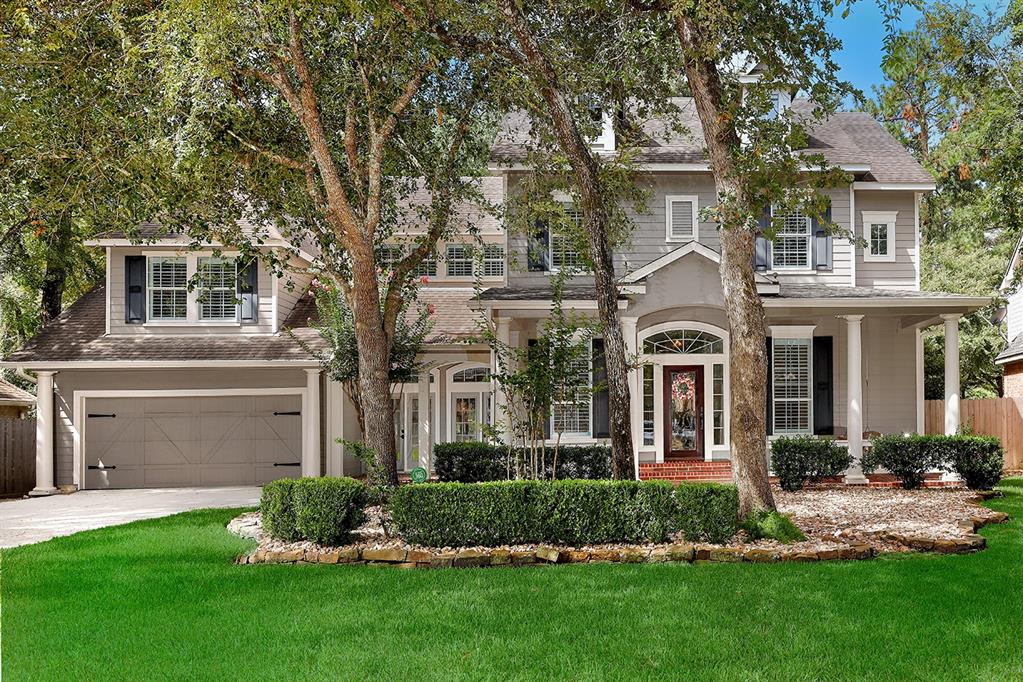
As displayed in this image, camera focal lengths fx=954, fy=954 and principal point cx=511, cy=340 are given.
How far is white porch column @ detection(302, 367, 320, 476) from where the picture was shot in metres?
19.2

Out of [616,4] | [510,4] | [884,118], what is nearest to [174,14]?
[510,4]

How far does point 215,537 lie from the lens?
452 inches

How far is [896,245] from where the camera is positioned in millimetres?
19031

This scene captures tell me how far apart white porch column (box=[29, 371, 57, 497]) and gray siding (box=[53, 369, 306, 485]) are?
41 cm

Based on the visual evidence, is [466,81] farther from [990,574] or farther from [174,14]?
[990,574]

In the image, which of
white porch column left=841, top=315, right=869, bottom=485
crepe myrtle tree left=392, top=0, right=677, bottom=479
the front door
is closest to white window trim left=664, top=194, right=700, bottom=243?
the front door

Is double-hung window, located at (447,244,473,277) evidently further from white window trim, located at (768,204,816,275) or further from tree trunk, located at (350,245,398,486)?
tree trunk, located at (350,245,398,486)

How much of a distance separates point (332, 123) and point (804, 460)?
30.7 ft

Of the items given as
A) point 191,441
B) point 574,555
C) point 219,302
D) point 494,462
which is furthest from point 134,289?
point 574,555

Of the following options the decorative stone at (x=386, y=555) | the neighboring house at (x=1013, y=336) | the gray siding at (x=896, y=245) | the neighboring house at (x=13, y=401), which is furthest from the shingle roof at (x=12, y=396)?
the neighboring house at (x=1013, y=336)

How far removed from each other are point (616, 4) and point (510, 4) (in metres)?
1.59

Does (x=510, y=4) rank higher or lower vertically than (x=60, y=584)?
higher

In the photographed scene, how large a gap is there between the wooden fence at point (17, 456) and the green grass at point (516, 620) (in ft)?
35.0

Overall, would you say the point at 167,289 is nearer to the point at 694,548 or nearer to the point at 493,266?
the point at 493,266
